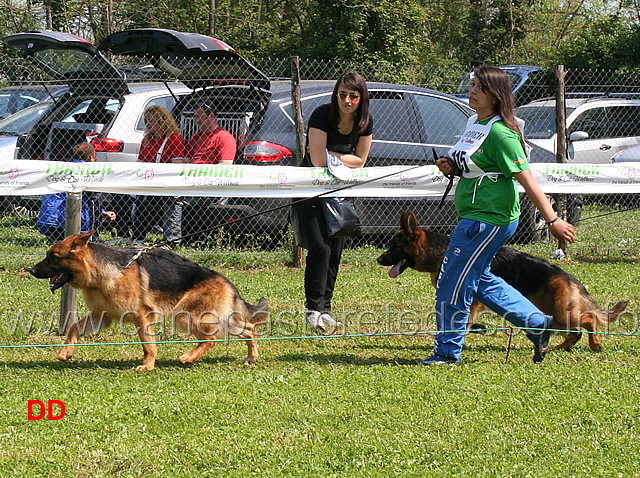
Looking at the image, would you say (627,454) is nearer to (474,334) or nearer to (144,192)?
(474,334)

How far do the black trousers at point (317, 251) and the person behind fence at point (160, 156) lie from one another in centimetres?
300

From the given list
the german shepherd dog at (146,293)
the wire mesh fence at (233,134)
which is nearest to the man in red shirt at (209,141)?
the wire mesh fence at (233,134)

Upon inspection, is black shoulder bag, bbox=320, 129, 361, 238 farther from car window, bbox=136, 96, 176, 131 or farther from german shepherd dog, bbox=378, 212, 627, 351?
car window, bbox=136, 96, 176, 131

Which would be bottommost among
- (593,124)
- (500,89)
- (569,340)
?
(569,340)

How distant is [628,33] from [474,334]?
18384mm

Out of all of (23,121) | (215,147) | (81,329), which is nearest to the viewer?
(81,329)

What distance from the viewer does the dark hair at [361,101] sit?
5.72 metres

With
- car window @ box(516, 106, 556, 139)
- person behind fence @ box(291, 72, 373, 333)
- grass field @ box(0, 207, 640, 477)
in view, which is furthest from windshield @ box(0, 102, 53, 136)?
car window @ box(516, 106, 556, 139)

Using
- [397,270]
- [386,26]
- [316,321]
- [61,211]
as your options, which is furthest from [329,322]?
[386,26]

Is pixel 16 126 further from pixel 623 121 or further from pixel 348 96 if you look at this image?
pixel 623 121

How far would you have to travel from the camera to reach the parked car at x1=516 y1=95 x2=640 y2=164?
1273cm

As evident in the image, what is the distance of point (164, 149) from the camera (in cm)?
881

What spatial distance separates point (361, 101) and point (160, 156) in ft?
11.9

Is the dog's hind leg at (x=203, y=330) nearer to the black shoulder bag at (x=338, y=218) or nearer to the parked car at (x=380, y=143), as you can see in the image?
the black shoulder bag at (x=338, y=218)
